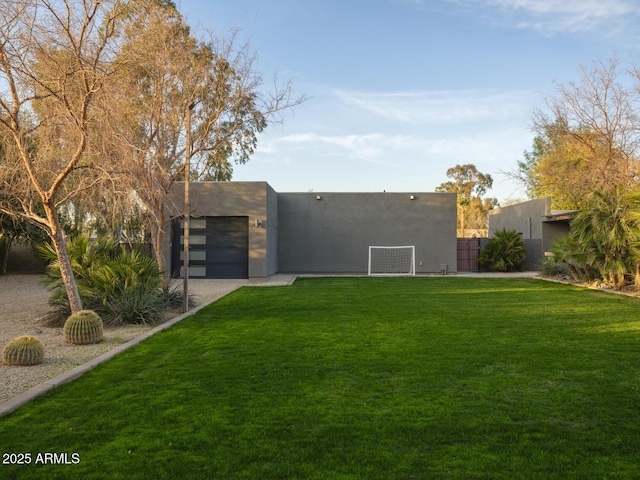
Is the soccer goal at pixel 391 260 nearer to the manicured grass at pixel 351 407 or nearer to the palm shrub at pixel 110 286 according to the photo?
the palm shrub at pixel 110 286

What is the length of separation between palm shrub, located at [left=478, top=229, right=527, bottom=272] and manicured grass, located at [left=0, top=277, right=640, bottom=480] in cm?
1604

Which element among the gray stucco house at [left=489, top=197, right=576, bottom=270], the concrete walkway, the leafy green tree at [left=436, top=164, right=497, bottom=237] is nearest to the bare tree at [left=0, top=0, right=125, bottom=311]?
the concrete walkway

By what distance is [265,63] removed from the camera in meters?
13.5

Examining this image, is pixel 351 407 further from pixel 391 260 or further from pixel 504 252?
pixel 504 252

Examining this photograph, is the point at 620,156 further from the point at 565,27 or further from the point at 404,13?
the point at 404,13

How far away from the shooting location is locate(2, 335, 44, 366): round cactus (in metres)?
6.18

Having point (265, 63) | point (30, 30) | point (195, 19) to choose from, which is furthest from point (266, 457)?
point (195, 19)

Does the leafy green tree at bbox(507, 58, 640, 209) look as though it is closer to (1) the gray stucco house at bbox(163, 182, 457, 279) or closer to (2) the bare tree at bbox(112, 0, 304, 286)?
(1) the gray stucco house at bbox(163, 182, 457, 279)

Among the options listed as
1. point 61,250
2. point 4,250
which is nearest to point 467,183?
point 4,250

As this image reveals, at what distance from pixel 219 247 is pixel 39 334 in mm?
11610

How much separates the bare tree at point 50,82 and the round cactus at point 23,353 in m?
2.31

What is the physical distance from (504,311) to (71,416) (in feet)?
29.3

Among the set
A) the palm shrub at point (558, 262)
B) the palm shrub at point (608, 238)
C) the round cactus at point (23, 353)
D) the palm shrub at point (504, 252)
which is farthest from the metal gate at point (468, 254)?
the round cactus at point (23, 353)

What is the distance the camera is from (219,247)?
66.1ft
